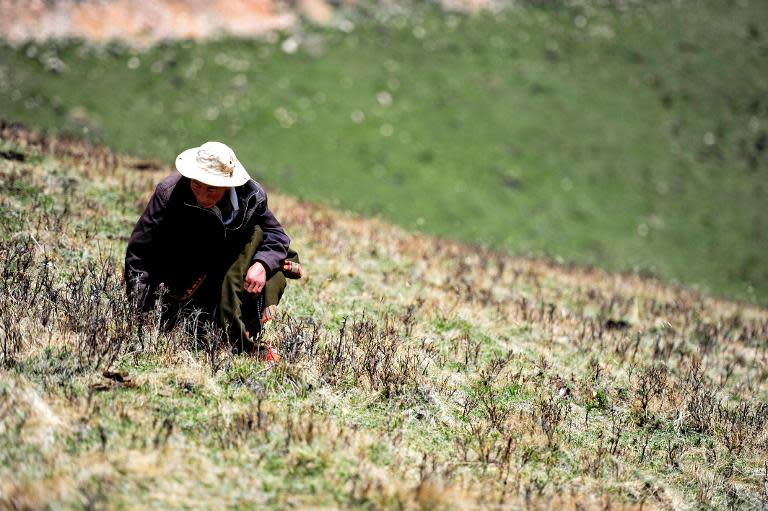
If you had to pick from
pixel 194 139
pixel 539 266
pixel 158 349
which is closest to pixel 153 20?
pixel 194 139

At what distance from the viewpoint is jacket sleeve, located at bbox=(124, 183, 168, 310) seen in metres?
4.80

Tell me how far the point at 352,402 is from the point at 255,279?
125 cm

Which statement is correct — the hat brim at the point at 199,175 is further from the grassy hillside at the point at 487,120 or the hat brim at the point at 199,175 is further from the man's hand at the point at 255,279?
the grassy hillside at the point at 487,120

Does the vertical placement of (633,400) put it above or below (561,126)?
below

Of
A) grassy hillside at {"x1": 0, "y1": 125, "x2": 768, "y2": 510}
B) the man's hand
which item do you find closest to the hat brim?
the man's hand

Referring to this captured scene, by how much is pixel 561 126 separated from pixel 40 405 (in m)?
25.3

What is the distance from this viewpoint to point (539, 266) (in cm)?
1267

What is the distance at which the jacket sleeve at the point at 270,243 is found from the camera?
5.05 meters

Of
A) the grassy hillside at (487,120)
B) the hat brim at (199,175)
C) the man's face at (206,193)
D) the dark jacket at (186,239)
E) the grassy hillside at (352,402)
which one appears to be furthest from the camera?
the grassy hillside at (487,120)

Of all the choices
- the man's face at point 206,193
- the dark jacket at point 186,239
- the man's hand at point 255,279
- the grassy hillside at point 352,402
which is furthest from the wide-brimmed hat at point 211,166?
the grassy hillside at point 352,402

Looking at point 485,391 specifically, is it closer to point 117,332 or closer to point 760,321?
point 117,332

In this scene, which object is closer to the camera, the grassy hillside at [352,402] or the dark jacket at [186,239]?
the grassy hillside at [352,402]

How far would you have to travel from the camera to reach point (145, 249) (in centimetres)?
486

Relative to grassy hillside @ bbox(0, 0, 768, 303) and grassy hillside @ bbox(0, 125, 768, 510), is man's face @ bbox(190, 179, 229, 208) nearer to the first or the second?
grassy hillside @ bbox(0, 125, 768, 510)
